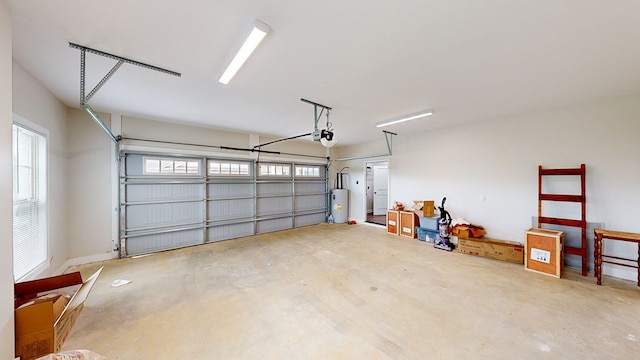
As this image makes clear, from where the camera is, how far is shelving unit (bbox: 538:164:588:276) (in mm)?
3266

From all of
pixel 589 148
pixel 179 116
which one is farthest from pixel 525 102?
pixel 179 116

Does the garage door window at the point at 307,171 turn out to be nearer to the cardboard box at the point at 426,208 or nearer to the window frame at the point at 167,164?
the window frame at the point at 167,164

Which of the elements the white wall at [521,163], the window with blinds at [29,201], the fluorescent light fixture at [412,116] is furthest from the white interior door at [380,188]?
the window with blinds at [29,201]

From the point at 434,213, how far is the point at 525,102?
2767 mm

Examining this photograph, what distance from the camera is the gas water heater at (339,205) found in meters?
7.13

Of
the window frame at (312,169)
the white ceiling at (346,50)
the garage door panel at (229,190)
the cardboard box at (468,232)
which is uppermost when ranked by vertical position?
the white ceiling at (346,50)

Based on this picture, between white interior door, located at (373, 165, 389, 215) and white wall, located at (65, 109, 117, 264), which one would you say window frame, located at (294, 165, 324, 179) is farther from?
white wall, located at (65, 109, 117, 264)

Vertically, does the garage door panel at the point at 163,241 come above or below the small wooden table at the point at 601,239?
below

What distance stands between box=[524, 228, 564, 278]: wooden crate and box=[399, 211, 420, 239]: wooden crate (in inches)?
83.5

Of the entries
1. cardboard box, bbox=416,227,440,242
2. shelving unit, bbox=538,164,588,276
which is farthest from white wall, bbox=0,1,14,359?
shelving unit, bbox=538,164,588,276

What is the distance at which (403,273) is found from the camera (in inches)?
129

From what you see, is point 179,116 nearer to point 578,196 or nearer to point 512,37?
point 512,37

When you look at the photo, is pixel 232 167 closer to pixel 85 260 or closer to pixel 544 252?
pixel 85 260

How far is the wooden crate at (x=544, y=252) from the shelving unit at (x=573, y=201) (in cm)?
27
